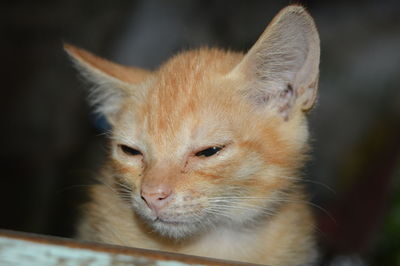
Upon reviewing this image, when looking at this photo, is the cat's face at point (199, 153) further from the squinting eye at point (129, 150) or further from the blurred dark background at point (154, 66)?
the blurred dark background at point (154, 66)

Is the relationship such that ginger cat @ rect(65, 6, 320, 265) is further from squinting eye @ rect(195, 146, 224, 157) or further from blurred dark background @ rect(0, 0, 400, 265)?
blurred dark background @ rect(0, 0, 400, 265)

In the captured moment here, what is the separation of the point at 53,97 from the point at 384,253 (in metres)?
2.40

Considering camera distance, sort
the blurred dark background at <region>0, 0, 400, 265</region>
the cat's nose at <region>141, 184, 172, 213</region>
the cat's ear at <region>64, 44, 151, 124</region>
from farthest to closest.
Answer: the blurred dark background at <region>0, 0, 400, 265</region>, the cat's ear at <region>64, 44, 151, 124</region>, the cat's nose at <region>141, 184, 172, 213</region>

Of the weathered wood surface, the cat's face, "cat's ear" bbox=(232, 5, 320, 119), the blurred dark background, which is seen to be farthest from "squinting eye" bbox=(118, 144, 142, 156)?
the blurred dark background

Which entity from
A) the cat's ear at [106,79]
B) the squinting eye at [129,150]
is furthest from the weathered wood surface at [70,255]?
the cat's ear at [106,79]

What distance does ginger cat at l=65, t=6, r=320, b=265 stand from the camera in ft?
4.42

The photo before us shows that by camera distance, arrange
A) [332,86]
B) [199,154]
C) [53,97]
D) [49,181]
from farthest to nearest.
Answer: [332,86] → [53,97] → [49,181] → [199,154]

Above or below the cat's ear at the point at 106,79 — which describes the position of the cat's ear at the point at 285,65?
above

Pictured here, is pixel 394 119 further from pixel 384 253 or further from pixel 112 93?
pixel 112 93

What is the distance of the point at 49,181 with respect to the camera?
3.42 metres

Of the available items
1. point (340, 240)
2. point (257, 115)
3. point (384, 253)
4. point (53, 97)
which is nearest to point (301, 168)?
point (257, 115)

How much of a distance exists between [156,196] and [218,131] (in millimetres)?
228

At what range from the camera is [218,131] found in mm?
1381

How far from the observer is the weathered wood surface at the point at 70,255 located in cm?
96
